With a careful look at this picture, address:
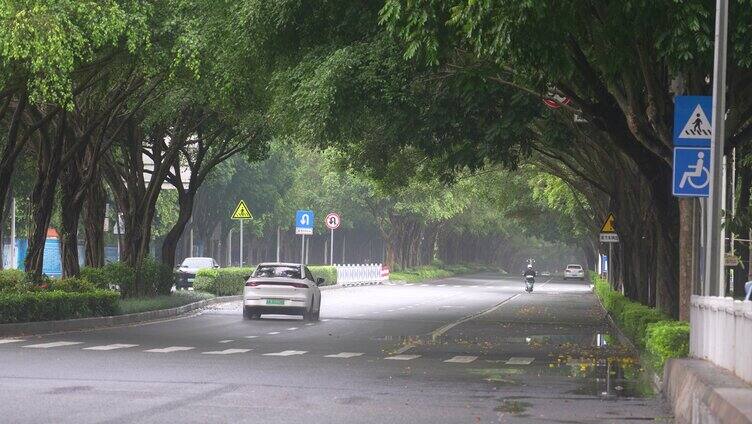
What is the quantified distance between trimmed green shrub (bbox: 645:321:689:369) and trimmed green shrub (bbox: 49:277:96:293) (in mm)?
15933

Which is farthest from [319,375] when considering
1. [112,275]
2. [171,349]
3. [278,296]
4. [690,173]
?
[112,275]

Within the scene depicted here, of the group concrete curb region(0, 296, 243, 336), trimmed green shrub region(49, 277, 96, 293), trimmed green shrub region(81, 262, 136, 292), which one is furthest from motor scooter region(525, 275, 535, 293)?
trimmed green shrub region(49, 277, 96, 293)

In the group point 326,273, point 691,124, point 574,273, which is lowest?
point 574,273

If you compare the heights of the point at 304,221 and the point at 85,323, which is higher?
the point at 304,221

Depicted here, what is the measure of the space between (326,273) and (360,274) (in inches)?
386

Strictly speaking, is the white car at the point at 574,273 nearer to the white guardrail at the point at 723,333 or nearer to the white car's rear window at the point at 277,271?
the white car's rear window at the point at 277,271

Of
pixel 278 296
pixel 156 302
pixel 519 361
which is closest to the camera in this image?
pixel 519 361

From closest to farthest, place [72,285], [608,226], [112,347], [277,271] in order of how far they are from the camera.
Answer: [112,347]
[72,285]
[277,271]
[608,226]

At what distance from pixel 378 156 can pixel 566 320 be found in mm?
8053

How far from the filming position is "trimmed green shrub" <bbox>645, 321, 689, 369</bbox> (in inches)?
657

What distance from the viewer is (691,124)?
1697 centimetres

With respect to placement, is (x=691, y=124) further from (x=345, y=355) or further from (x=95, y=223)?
(x=95, y=223)

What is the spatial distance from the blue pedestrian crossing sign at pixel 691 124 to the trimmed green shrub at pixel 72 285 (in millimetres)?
16926

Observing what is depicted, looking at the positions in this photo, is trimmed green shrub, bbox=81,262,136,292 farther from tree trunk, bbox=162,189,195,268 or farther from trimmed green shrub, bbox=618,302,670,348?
trimmed green shrub, bbox=618,302,670,348
